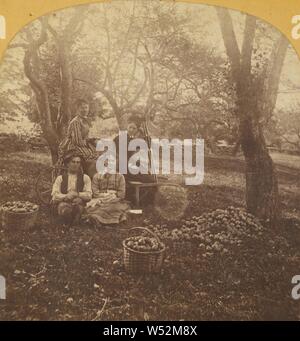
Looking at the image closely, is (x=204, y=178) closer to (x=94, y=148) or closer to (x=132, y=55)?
(x=94, y=148)

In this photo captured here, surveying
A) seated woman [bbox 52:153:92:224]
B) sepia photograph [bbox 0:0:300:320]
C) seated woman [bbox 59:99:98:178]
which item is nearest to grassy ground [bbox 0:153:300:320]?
sepia photograph [bbox 0:0:300:320]

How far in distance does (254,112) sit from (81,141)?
5.84 ft

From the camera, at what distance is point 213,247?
4.19 meters

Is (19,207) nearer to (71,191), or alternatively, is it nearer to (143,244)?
(71,191)

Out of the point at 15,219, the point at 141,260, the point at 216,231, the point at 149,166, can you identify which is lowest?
the point at 141,260

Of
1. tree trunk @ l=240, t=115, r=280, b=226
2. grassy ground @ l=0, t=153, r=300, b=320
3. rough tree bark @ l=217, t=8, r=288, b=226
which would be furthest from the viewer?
tree trunk @ l=240, t=115, r=280, b=226

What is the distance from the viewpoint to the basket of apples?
4059 millimetres

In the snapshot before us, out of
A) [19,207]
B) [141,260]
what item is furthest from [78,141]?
[141,260]

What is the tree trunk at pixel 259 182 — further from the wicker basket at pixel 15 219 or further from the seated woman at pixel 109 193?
the wicker basket at pixel 15 219

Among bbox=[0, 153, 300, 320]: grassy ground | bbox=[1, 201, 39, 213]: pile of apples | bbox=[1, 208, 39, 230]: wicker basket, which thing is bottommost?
bbox=[0, 153, 300, 320]: grassy ground

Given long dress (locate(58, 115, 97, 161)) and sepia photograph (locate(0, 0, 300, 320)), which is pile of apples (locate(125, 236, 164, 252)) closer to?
sepia photograph (locate(0, 0, 300, 320))

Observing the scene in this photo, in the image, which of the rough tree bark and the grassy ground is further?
the rough tree bark

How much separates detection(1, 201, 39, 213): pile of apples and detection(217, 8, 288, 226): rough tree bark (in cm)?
218

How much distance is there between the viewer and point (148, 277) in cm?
407
